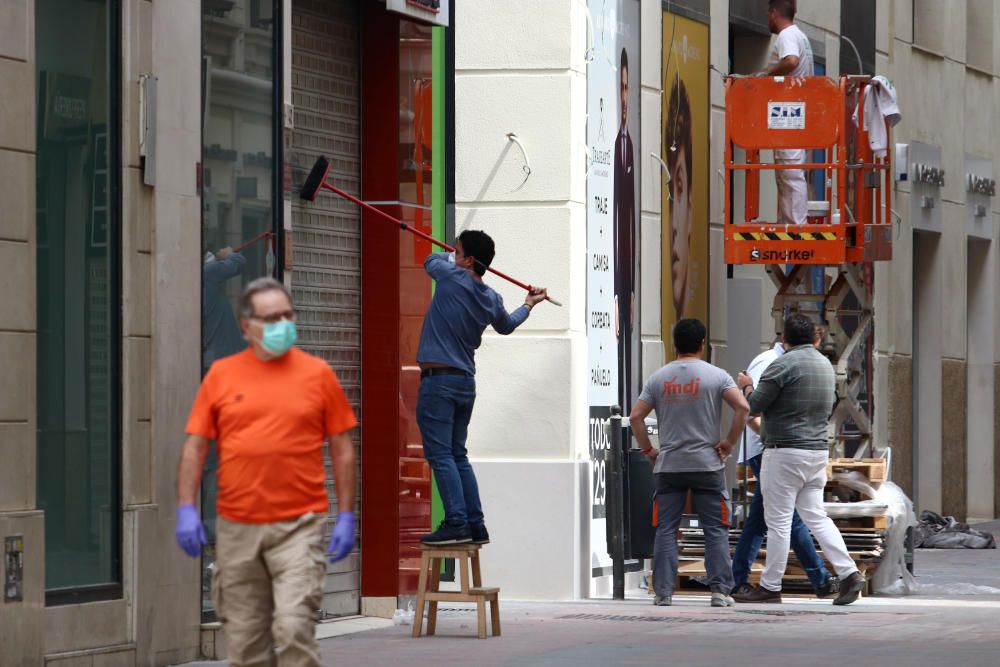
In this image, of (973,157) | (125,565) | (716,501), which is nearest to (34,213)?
(125,565)

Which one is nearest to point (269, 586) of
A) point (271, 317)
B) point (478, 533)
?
point (271, 317)

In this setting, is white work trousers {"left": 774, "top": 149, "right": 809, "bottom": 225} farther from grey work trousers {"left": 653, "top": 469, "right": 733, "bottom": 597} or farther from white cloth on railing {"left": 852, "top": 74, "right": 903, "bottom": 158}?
grey work trousers {"left": 653, "top": 469, "right": 733, "bottom": 597}

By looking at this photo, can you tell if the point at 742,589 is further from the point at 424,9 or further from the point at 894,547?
the point at 424,9

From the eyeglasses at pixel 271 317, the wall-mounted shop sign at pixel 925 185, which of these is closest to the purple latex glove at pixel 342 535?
the eyeglasses at pixel 271 317

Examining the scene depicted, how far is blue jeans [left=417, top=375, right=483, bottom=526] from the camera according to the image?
38.1 feet

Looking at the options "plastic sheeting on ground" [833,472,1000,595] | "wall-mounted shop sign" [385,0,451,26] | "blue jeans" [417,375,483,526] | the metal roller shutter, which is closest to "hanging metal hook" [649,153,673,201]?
"plastic sheeting on ground" [833,472,1000,595]

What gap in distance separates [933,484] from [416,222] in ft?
43.1

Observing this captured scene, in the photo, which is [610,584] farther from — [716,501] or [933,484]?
[933,484]

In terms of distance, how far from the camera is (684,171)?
1731cm

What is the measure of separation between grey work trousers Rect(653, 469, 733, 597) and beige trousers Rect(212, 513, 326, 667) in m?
6.52

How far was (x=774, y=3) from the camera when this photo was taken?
16812 mm

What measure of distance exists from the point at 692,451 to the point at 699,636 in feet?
6.81

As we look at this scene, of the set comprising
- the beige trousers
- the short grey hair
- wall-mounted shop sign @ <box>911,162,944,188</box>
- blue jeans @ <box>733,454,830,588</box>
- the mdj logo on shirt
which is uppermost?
wall-mounted shop sign @ <box>911,162,944,188</box>

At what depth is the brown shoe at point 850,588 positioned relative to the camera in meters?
14.0
